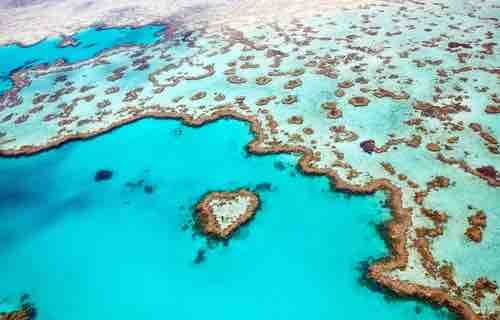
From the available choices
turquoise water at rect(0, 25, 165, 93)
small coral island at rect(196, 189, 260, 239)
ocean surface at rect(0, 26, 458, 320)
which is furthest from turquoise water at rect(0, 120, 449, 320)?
turquoise water at rect(0, 25, 165, 93)

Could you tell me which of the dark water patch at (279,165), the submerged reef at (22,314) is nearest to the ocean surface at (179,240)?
the dark water patch at (279,165)

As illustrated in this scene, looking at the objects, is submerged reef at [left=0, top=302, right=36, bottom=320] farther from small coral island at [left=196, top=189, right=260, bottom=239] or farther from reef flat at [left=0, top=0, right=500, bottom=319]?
reef flat at [left=0, top=0, right=500, bottom=319]

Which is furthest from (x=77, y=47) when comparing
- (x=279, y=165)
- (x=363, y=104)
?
(x=363, y=104)

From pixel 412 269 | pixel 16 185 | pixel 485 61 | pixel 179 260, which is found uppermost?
pixel 485 61

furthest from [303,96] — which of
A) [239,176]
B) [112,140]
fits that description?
[112,140]

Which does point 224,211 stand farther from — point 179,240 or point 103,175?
point 103,175

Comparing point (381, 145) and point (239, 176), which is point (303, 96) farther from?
point (239, 176)
